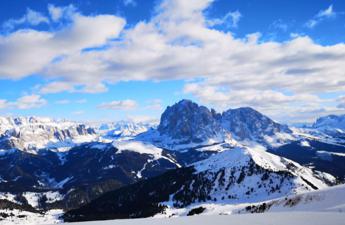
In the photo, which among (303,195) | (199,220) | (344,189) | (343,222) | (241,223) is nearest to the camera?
(343,222)

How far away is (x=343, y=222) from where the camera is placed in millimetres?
41156

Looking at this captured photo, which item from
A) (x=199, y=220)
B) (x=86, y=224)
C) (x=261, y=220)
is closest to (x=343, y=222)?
(x=261, y=220)

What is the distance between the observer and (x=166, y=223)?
46.1 m

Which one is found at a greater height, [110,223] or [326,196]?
[110,223]

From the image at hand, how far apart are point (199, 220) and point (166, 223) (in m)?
4.17

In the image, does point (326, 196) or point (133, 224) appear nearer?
point (133, 224)

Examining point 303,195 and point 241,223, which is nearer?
point 241,223

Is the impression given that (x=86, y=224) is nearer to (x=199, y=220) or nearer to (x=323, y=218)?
(x=199, y=220)

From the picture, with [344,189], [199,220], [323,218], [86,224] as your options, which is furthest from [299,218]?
[344,189]

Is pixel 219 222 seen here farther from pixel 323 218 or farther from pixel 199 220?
pixel 323 218

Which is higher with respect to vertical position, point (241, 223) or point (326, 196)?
point (241, 223)

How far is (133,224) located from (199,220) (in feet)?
23.6

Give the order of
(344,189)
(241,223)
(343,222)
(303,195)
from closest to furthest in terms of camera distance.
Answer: (343,222), (241,223), (344,189), (303,195)

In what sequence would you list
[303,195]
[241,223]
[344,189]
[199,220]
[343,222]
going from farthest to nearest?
[303,195]
[344,189]
[199,220]
[241,223]
[343,222]
